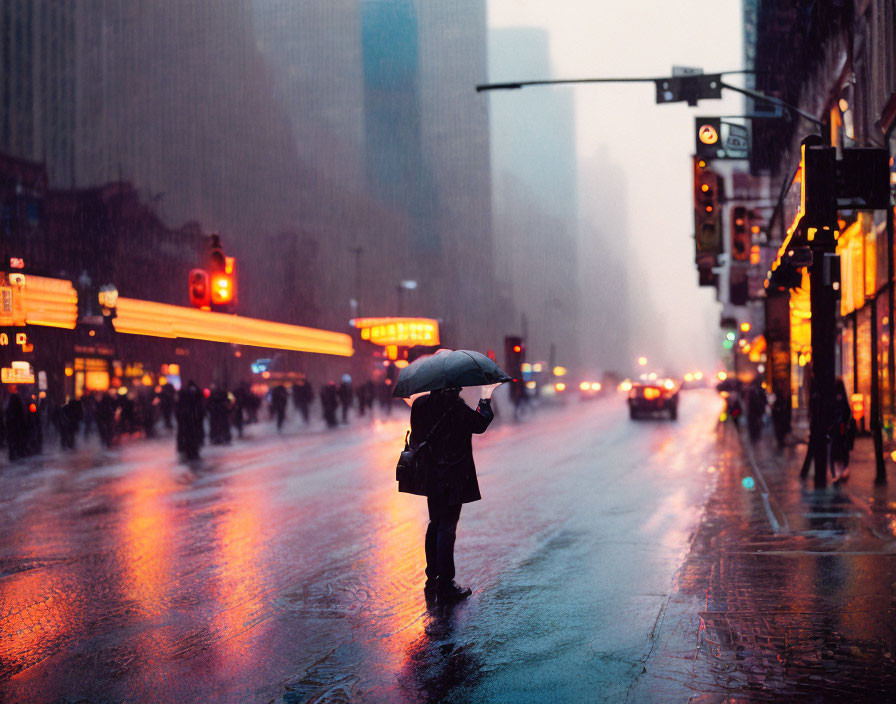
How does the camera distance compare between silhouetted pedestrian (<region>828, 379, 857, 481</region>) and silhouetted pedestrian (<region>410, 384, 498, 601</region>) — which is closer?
silhouetted pedestrian (<region>410, 384, 498, 601</region>)

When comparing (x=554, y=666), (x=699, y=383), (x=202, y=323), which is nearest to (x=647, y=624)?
(x=554, y=666)

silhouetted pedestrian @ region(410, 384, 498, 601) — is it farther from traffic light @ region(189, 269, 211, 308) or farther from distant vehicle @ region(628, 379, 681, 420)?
distant vehicle @ region(628, 379, 681, 420)

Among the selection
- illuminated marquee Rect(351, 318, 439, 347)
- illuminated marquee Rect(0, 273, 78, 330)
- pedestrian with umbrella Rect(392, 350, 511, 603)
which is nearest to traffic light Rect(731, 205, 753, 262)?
illuminated marquee Rect(0, 273, 78, 330)

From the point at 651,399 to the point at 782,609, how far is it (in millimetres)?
33871

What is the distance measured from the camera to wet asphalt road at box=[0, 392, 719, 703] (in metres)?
5.02

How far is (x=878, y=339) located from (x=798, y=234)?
10029 mm

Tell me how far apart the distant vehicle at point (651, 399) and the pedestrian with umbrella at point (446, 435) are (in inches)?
1308

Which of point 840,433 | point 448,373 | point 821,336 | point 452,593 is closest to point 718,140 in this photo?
point 821,336

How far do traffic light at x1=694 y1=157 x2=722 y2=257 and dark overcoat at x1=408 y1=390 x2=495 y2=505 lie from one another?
17.3 m

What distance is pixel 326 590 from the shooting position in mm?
7312

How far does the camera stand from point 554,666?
16.9 ft

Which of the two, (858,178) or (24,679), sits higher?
(858,178)

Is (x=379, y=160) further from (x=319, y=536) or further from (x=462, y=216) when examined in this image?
(x=319, y=536)

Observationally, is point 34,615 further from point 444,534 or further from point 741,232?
point 741,232
